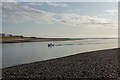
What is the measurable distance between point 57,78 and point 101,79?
371 centimetres

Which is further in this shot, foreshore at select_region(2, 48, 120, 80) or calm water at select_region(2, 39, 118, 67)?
calm water at select_region(2, 39, 118, 67)

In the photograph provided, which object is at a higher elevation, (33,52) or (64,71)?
(64,71)

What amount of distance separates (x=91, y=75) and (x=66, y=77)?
7.59 ft

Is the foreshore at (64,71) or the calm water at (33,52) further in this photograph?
the calm water at (33,52)

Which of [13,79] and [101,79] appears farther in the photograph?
[13,79]

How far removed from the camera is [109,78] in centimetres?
1011

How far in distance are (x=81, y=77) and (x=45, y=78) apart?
315cm

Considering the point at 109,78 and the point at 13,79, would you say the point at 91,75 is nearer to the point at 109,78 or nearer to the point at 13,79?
the point at 109,78

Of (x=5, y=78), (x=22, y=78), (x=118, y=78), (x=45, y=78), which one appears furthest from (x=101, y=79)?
(x=5, y=78)

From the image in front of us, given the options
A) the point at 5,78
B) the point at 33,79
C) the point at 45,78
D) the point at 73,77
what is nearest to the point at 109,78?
the point at 73,77

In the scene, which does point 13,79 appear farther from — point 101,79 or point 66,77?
point 101,79

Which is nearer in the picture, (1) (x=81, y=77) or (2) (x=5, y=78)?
(1) (x=81, y=77)

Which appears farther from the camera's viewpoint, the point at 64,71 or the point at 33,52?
the point at 33,52

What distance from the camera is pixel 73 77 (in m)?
10.5
